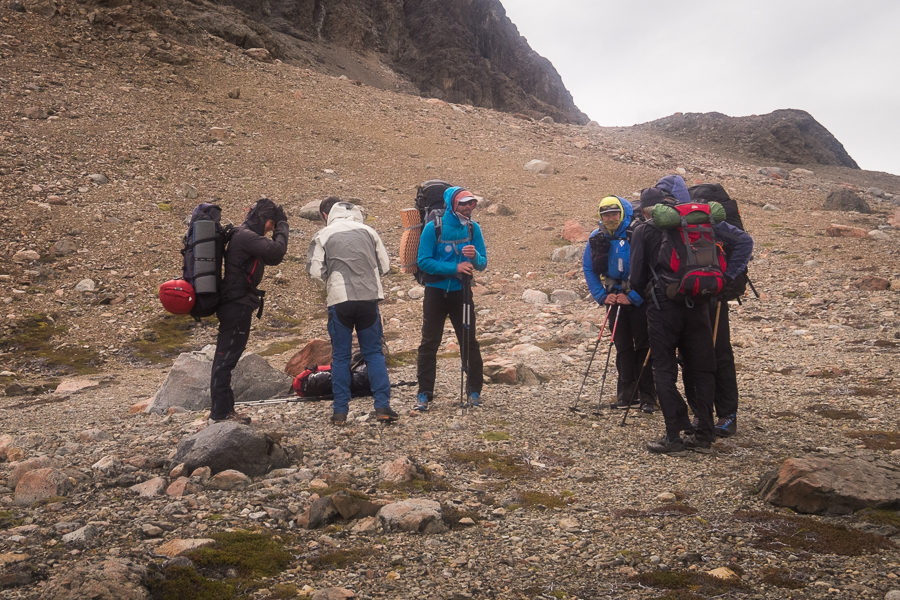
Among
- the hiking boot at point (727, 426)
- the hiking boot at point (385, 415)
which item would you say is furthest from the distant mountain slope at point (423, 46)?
the hiking boot at point (727, 426)

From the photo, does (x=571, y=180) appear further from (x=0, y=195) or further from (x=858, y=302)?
(x=0, y=195)

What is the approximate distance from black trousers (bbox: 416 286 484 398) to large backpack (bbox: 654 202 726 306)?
2861 mm

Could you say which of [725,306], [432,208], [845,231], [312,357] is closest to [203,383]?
[312,357]

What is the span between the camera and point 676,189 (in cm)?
709

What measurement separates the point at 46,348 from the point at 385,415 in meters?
9.78

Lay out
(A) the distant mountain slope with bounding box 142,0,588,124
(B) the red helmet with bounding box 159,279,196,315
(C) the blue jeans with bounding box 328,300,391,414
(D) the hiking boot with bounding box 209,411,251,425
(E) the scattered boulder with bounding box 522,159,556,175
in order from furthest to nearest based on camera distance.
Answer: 1. (A) the distant mountain slope with bounding box 142,0,588,124
2. (E) the scattered boulder with bounding box 522,159,556,175
3. (C) the blue jeans with bounding box 328,300,391,414
4. (D) the hiking boot with bounding box 209,411,251,425
5. (B) the red helmet with bounding box 159,279,196,315

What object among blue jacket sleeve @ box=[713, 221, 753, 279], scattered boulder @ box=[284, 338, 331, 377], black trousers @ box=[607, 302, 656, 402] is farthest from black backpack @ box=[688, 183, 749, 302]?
scattered boulder @ box=[284, 338, 331, 377]

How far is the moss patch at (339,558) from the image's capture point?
4078mm

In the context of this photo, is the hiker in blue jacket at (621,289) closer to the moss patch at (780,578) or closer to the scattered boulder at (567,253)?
the moss patch at (780,578)

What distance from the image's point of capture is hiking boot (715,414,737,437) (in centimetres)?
716

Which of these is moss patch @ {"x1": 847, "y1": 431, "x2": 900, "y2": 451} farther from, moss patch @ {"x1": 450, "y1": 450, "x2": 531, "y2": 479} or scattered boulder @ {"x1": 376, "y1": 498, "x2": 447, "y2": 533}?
scattered boulder @ {"x1": 376, "y1": 498, "x2": 447, "y2": 533}

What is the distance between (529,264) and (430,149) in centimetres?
1232

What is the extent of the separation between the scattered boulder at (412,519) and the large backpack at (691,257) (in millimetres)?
3158

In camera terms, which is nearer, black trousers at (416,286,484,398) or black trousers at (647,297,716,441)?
black trousers at (647,297,716,441)
